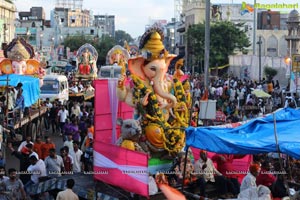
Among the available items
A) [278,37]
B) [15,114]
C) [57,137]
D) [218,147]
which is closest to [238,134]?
[218,147]

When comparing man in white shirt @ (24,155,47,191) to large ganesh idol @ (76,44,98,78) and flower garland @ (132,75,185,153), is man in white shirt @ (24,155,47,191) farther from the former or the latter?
Answer: large ganesh idol @ (76,44,98,78)

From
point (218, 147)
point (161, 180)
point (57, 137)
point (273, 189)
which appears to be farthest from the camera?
point (57, 137)

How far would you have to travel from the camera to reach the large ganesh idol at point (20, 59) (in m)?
22.9

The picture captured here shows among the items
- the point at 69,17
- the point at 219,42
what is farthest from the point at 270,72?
the point at 69,17

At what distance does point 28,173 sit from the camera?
12.7 metres

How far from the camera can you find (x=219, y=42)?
200 feet

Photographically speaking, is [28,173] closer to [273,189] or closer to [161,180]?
[161,180]

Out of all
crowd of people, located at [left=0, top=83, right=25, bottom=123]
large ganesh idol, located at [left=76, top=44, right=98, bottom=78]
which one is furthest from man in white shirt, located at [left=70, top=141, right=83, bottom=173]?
large ganesh idol, located at [left=76, top=44, right=98, bottom=78]

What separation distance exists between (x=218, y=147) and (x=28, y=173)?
4325 millimetres

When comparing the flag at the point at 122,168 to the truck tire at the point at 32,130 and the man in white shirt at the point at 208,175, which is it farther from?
the truck tire at the point at 32,130

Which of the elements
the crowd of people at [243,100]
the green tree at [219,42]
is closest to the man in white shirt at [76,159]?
the crowd of people at [243,100]

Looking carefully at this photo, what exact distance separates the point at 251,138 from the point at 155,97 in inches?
185

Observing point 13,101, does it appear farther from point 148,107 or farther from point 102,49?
point 102,49

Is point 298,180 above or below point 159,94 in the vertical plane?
below
